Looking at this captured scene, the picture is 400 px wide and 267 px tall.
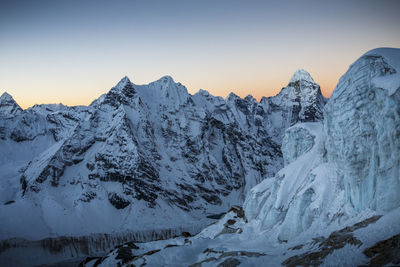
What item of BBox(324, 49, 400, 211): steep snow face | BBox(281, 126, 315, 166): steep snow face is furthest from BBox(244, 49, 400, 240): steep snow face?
BBox(281, 126, 315, 166): steep snow face

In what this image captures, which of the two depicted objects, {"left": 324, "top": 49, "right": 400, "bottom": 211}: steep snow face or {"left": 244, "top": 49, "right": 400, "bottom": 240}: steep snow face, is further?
{"left": 244, "top": 49, "right": 400, "bottom": 240}: steep snow face

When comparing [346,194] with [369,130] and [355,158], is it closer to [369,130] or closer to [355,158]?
[355,158]

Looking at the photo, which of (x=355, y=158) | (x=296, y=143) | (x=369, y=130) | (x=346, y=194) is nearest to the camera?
(x=369, y=130)

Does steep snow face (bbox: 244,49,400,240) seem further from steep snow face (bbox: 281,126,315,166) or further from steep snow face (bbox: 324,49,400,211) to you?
steep snow face (bbox: 281,126,315,166)

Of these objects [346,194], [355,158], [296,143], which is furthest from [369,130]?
[296,143]

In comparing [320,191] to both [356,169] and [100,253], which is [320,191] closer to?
[356,169]

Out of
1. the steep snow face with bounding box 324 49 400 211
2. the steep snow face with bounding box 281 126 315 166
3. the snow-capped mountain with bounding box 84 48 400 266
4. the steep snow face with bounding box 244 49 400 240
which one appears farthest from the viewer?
the steep snow face with bounding box 281 126 315 166
